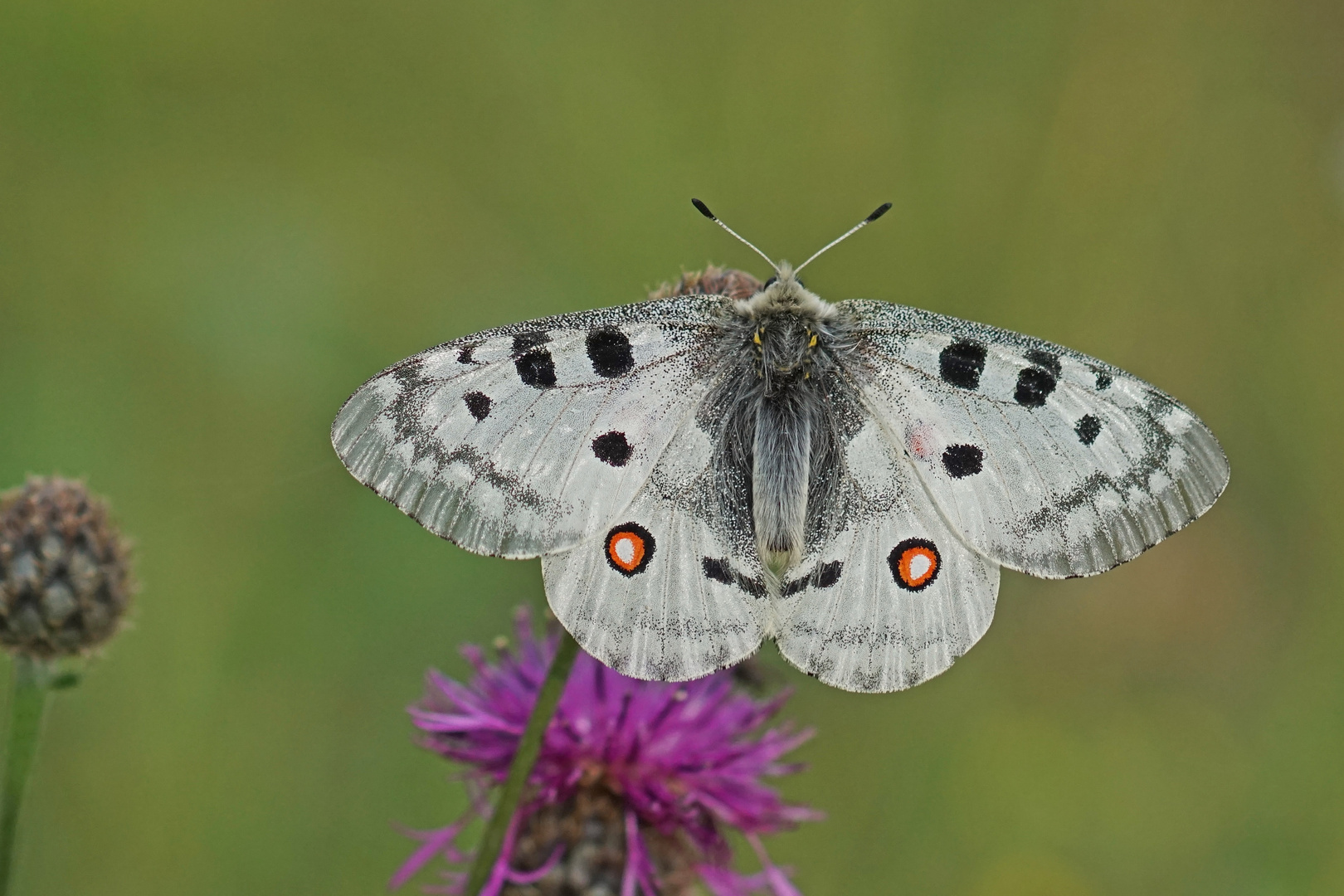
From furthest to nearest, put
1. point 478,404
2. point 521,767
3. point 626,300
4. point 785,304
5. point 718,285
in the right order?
1. point 626,300
2. point 718,285
3. point 785,304
4. point 478,404
5. point 521,767

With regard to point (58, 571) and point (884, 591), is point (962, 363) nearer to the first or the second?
point (884, 591)

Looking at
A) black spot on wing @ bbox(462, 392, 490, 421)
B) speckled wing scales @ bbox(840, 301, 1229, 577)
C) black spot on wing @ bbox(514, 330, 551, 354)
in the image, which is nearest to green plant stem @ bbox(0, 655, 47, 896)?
black spot on wing @ bbox(462, 392, 490, 421)

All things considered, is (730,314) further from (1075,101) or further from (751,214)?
(1075,101)

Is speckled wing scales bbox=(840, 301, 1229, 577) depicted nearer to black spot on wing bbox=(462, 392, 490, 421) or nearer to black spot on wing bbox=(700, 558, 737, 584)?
black spot on wing bbox=(700, 558, 737, 584)

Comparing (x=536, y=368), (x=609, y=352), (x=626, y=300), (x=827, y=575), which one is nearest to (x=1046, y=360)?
(x=827, y=575)

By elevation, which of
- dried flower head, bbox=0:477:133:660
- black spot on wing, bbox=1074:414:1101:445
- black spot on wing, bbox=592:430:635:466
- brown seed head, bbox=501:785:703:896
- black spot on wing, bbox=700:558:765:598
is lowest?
brown seed head, bbox=501:785:703:896

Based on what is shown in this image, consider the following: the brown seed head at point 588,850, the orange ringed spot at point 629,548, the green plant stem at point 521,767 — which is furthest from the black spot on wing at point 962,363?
the brown seed head at point 588,850

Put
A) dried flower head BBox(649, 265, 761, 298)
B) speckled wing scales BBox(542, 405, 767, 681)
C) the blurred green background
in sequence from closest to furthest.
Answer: speckled wing scales BBox(542, 405, 767, 681), dried flower head BBox(649, 265, 761, 298), the blurred green background
